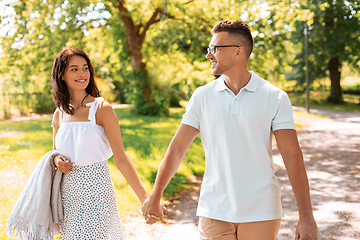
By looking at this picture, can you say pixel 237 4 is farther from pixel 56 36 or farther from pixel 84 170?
pixel 84 170

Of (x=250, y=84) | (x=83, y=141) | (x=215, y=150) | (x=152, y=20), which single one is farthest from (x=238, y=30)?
(x=152, y=20)

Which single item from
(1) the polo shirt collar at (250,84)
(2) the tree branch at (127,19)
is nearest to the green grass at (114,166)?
(1) the polo shirt collar at (250,84)

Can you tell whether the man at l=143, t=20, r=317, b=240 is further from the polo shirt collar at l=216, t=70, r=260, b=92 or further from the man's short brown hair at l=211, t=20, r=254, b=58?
the man's short brown hair at l=211, t=20, r=254, b=58

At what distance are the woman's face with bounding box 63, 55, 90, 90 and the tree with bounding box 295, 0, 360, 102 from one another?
28.3 m

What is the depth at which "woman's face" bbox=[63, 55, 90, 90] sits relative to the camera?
113 inches

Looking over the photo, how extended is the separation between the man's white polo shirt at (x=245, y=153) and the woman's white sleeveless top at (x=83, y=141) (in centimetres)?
95

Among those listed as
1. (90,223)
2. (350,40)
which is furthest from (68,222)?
(350,40)

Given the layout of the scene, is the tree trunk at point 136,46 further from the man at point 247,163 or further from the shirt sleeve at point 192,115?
the man at point 247,163

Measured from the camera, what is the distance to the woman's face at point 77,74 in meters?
2.88

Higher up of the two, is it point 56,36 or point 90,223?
point 56,36

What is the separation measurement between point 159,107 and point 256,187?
1896 cm

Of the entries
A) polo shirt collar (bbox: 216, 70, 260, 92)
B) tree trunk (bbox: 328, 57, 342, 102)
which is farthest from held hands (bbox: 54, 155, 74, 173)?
tree trunk (bbox: 328, 57, 342, 102)

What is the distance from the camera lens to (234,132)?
228 centimetres

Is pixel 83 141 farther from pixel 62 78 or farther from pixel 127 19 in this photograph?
pixel 127 19
